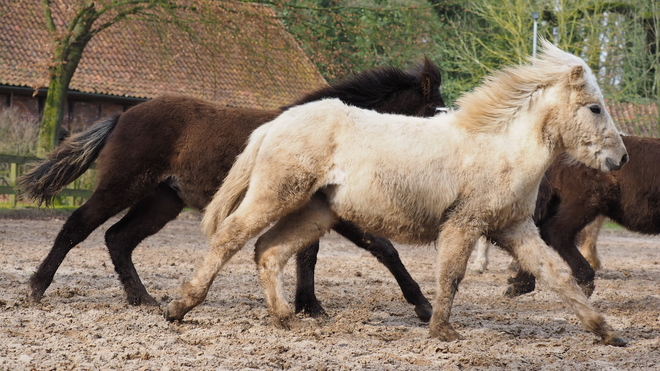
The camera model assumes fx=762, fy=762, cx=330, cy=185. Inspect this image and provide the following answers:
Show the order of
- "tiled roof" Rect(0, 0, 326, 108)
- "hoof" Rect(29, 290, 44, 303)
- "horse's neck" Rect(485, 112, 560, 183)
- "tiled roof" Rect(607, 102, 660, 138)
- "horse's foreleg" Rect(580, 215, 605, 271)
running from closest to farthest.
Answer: "horse's neck" Rect(485, 112, 560, 183), "hoof" Rect(29, 290, 44, 303), "horse's foreleg" Rect(580, 215, 605, 271), "tiled roof" Rect(0, 0, 326, 108), "tiled roof" Rect(607, 102, 660, 138)

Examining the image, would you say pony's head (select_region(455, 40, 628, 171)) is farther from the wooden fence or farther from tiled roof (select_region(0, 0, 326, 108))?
the wooden fence

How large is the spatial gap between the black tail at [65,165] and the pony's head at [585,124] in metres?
3.83

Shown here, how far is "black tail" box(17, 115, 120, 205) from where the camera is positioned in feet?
21.9

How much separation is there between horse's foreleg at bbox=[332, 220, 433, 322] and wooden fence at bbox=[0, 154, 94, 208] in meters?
10.5

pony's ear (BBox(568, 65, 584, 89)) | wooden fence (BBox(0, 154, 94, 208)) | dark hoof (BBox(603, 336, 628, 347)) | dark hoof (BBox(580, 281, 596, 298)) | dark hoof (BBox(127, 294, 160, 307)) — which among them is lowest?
wooden fence (BBox(0, 154, 94, 208))

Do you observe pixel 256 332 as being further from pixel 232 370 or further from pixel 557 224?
pixel 557 224

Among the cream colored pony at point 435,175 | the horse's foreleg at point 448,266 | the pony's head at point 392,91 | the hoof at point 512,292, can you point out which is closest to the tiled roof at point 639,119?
the hoof at point 512,292

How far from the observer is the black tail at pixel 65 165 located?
668 cm

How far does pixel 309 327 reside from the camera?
17.4 feet

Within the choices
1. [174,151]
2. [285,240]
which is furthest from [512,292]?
[174,151]

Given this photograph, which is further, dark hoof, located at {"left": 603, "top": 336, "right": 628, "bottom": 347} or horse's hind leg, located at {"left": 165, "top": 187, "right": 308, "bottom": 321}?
horse's hind leg, located at {"left": 165, "top": 187, "right": 308, "bottom": 321}

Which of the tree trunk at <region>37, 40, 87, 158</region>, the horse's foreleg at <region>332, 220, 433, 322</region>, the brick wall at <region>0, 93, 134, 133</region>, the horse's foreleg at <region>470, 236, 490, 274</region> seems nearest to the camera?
the horse's foreleg at <region>332, 220, 433, 322</region>

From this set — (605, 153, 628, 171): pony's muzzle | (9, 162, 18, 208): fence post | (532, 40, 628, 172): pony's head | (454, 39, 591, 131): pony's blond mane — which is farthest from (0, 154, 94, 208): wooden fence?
(605, 153, 628, 171): pony's muzzle

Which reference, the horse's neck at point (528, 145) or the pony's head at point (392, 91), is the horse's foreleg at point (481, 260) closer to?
the pony's head at point (392, 91)
